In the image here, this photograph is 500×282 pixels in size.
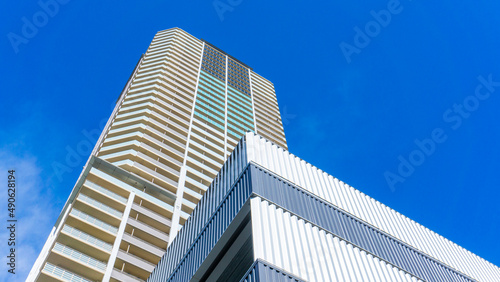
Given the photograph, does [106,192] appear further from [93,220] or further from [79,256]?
[79,256]

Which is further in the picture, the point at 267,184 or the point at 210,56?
the point at 210,56

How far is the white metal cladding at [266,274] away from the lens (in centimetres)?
1250

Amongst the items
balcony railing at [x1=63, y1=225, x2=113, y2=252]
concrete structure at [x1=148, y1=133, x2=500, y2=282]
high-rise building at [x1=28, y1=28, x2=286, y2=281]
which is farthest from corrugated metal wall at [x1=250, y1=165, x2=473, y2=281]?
balcony railing at [x1=63, y1=225, x2=113, y2=252]

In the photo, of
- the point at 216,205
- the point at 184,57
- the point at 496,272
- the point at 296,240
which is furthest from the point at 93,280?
the point at 184,57

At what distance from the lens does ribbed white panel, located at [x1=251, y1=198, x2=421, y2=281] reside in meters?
13.6

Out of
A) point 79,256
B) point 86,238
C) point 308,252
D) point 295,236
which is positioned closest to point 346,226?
point 295,236

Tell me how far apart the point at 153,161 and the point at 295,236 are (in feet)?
105

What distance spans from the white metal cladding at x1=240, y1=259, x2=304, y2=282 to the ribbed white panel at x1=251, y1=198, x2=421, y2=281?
0.86 ft

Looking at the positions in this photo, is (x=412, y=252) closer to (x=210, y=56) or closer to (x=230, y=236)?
(x=230, y=236)

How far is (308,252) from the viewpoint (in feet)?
47.4

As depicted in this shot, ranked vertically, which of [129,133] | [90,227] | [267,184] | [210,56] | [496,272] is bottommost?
[267,184]

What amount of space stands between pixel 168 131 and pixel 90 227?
63.9 ft

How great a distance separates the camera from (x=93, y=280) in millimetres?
30859

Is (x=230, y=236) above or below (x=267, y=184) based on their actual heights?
below
